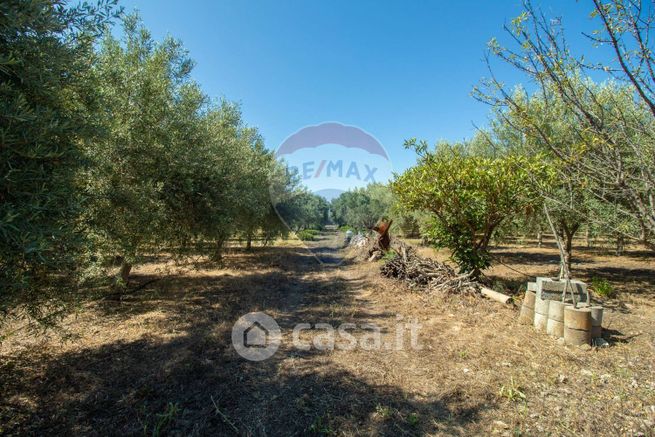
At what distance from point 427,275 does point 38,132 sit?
33.2ft

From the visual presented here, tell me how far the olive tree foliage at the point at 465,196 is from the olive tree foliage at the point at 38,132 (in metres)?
7.90

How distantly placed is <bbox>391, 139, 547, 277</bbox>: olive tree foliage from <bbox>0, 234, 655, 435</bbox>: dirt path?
99.7 inches

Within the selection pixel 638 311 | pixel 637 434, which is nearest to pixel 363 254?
pixel 638 311

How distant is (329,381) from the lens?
4406mm

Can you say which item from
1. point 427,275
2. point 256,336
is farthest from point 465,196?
point 256,336

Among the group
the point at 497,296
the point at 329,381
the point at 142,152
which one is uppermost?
the point at 142,152

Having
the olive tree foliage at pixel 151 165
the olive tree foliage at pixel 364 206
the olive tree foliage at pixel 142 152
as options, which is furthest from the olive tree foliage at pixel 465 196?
the olive tree foliage at pixel 364 206

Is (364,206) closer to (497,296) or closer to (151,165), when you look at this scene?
(497,296)

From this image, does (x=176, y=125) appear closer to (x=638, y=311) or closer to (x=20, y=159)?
(x=20, y=159)

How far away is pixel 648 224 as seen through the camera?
2.41 m

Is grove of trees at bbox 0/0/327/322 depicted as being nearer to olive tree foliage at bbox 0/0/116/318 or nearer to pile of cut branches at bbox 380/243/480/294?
olive tree foliage at bbox 0/0/116/318

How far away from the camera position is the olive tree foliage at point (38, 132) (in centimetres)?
285

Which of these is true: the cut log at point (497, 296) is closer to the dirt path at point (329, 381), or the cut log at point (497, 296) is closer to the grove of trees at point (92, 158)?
the dirt path at point (329, 381)

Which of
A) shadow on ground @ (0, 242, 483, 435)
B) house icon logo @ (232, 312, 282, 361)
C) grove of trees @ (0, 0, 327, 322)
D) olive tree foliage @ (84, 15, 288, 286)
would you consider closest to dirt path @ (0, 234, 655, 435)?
shadow on ground @ (0, 242, 483, 435)
